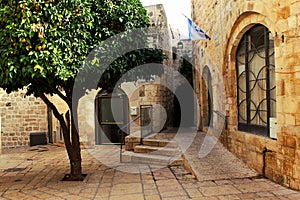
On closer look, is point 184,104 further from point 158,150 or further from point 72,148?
point 72,148

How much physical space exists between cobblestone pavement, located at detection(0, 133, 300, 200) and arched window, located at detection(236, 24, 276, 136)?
0.91 m

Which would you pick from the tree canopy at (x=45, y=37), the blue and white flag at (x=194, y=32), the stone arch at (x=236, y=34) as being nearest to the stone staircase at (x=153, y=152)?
the stone arch at (x=236, y=34)

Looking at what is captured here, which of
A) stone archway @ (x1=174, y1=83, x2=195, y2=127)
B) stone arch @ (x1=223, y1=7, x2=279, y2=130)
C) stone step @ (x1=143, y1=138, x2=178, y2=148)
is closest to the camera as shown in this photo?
stone arch @ (x1=223, y1=7, x2=279, y2=130)

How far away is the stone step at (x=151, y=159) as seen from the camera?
5.77 metres

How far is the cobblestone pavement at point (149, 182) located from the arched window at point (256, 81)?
0.91 meters

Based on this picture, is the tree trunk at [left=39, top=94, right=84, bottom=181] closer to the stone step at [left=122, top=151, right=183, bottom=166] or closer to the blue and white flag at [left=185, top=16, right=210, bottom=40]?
the stone step at [left=122, top=151, right=183, bottom=166]

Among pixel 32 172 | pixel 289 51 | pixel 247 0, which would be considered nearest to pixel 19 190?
pixel 32 172

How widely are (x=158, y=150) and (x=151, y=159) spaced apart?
385 millimetres

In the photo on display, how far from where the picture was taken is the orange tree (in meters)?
3.86

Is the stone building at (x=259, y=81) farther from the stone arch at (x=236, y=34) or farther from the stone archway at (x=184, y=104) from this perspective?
the stone archway at (x=184, y=104)

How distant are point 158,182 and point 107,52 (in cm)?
243

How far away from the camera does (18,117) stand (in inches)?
426

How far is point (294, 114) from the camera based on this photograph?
3865mm

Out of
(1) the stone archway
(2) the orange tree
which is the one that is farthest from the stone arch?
(1) the stone archway
